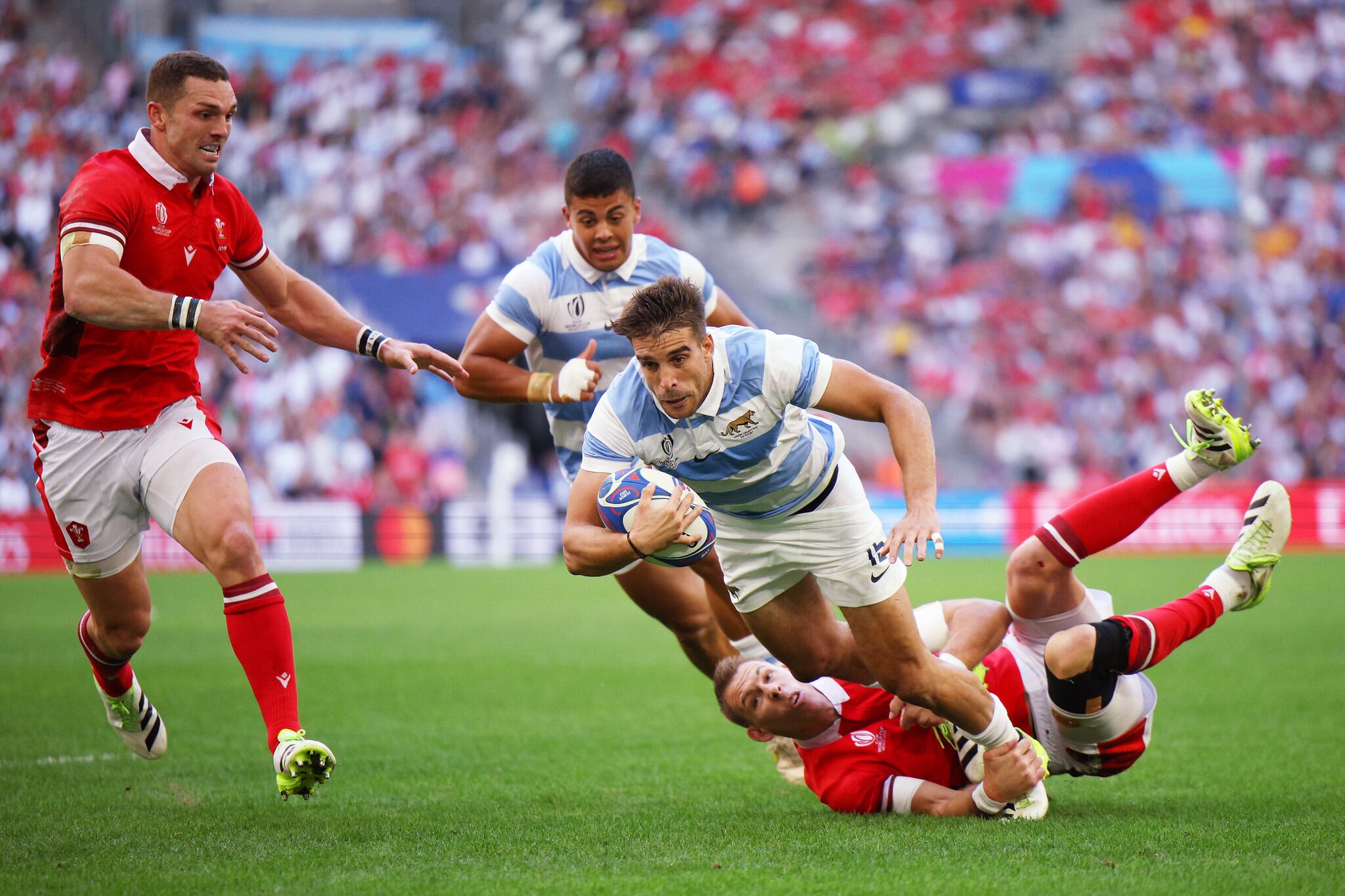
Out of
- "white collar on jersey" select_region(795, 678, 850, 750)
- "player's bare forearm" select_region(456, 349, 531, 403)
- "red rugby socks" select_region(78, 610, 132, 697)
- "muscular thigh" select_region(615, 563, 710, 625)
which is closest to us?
"white collar on jersey" select_region(795, 678, 850, 750)

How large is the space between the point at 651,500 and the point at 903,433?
38.7 inches

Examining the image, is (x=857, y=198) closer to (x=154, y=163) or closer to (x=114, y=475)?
(x=154, y=163)

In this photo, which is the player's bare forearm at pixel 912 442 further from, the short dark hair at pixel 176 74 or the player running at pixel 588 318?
the short dark hair at pixel 176 74

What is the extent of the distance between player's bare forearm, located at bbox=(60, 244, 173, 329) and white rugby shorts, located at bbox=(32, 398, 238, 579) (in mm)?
651

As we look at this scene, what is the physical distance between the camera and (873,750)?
560cm

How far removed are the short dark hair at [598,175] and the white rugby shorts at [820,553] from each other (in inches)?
70.4

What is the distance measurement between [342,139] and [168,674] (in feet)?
51.2

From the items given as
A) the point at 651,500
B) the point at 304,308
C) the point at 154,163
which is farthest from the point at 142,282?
the point at 651,500

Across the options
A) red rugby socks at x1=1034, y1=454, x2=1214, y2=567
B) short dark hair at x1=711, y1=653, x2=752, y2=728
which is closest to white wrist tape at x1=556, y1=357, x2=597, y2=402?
short dark hair at x1=711, y1=653, x2=752, y2=728

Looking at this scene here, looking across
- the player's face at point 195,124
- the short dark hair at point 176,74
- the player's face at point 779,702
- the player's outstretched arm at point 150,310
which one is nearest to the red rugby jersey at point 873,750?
the player's face at point 779,702

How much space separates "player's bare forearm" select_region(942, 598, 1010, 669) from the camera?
575 centimetres

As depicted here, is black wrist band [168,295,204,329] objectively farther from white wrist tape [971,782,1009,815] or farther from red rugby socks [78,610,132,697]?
white wrist tape [971,782,1009,815]

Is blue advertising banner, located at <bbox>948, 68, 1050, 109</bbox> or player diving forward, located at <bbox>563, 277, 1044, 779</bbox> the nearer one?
player diving forward, located at <bbox>563, 277, 1044, 779</bbox>

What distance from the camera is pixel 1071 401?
2208 cm
